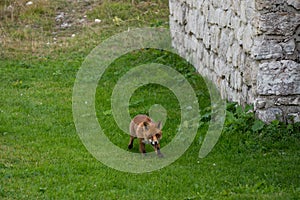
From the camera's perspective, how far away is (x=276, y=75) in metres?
8.20

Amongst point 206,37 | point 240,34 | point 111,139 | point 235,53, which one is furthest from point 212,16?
point 111,139

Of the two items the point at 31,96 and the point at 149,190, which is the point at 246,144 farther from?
the point at 31,96

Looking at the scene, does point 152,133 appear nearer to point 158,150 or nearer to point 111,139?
point 158,150

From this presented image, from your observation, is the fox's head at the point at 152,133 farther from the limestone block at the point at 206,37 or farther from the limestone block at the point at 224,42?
the limestone block at the point at 206,37

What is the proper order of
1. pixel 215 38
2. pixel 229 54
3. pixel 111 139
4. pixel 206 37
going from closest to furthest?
pixel 111 139 < pixel 229 54 < pixel 215 38 < pixel 206 37

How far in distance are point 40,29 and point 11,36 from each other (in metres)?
0.91

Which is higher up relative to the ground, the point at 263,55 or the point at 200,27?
the point at 263,55

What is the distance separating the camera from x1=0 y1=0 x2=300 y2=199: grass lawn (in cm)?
677

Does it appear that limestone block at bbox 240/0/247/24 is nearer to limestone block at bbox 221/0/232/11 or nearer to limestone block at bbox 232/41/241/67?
limestone block at bbox 232/41/241/67

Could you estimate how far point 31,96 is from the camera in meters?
11.0

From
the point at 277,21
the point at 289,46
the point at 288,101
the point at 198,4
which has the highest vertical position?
the point at 277,21

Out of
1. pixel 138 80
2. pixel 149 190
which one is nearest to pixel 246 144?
pixel 149 190

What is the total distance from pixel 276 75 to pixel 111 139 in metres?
2.25

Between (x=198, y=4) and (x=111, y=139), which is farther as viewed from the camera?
(x=198, y=4)
